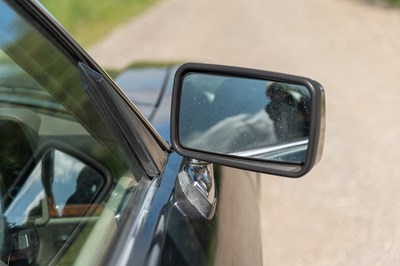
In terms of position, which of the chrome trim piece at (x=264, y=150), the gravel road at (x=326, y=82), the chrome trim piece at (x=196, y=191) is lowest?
the gravel road at (x=326, y=82)

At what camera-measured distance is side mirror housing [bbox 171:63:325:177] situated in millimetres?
1754

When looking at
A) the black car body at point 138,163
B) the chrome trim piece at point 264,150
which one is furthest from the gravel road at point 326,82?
the chrome trim piece at point 264,150

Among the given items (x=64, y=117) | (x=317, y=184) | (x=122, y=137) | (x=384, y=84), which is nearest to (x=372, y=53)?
(x=384, y=84)

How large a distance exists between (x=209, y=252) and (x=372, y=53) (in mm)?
6432

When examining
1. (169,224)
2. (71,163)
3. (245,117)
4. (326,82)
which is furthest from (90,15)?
(169,224)

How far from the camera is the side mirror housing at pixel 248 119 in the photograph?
1.75 m

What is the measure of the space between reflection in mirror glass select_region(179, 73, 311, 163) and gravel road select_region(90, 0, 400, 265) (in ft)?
5.16

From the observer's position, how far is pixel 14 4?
1578mm

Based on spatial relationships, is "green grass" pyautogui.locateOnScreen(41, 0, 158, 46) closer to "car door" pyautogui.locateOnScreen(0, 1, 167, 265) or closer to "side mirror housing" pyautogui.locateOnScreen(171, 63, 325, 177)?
"car door" pyautogui.locateOnScreen(0, 1, 167, 265)

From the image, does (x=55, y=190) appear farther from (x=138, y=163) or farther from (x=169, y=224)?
(x=169, y=224)

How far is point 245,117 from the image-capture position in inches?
79.2

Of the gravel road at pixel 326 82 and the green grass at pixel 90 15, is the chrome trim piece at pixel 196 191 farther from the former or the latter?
the green grass at pixel 90 15

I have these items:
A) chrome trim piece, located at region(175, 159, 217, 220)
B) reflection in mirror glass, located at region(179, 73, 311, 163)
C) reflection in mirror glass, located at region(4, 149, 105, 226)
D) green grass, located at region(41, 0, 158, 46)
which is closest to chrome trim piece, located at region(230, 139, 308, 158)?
reflection in mirror glass, located at region(179, 73, 311, 163)

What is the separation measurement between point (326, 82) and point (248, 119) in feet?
14.9
